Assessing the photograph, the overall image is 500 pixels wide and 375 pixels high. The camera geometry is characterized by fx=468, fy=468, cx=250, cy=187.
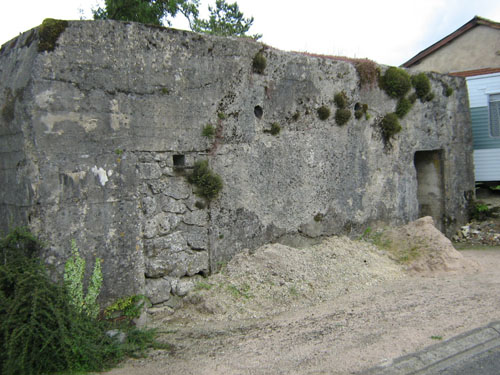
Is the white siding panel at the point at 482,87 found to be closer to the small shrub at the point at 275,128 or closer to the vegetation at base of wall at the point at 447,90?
the vegetation at base of wall at the point at 447,90

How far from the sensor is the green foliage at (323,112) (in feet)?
23.7

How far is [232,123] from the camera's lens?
6133 millimetres

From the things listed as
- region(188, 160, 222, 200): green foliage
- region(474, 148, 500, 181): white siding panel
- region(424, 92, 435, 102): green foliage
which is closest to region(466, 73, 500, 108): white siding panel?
region(474, 148, 500, 181): white siding panel

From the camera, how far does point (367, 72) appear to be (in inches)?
316

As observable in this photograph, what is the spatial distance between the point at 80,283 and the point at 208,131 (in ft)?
7.70

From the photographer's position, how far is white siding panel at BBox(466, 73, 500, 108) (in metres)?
11.0

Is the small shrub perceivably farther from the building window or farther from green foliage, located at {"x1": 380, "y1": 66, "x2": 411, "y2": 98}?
the building window

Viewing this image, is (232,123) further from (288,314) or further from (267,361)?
(267,361)

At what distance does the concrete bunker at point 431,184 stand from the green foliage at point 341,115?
3.40 meters

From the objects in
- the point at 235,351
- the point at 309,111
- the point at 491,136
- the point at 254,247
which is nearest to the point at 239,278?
the point at 254,247

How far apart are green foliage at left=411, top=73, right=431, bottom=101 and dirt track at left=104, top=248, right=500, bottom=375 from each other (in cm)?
420

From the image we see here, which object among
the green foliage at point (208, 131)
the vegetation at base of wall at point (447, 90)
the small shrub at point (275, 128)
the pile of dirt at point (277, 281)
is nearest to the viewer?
the pile of dirt at point (277, 281)

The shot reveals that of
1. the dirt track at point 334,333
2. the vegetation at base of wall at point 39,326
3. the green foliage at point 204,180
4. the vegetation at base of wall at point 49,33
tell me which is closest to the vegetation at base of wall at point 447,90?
the dirt track at point 334,333

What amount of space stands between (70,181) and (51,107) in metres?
0.76
